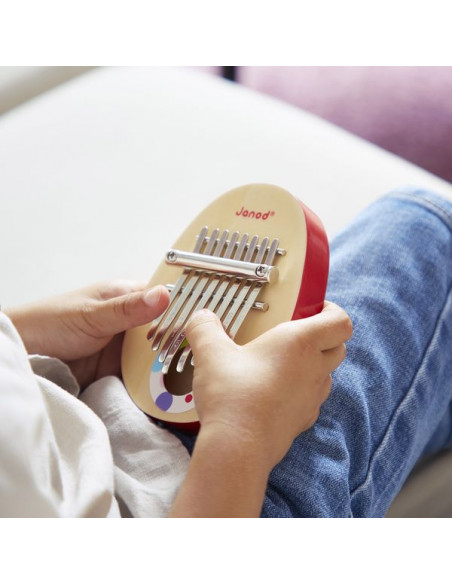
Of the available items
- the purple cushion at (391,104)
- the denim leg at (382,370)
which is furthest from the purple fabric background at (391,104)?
the denim leg at (382,370)

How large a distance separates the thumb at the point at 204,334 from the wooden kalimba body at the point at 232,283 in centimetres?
2

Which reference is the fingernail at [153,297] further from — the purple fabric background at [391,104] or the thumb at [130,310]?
the purple fabric background at [391,104]

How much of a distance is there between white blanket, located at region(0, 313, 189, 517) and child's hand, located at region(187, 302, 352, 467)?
6 cm

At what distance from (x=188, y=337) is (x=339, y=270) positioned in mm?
194

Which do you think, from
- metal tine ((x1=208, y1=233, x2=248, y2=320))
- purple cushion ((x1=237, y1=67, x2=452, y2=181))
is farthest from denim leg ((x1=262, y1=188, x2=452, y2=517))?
purple cushion ((x1=237, y1=67, x2=452, y2=181))

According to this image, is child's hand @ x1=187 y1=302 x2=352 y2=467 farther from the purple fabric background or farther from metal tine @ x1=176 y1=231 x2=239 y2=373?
the purple fabric background

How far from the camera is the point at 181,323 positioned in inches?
23.5

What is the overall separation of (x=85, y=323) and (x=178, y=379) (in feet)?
0.30

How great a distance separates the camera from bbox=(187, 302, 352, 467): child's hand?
1.57 ft

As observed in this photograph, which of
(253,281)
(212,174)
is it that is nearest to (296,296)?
(253,281)

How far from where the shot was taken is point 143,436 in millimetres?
549

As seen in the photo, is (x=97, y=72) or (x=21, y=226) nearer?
(x=21, y=226)

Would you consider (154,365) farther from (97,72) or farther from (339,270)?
(97,72)

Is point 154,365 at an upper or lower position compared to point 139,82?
lower
